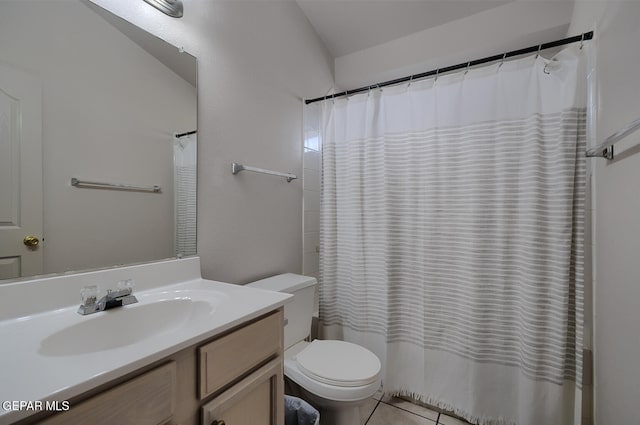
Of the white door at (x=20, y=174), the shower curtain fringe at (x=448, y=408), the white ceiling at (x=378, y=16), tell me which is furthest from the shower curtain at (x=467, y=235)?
the white door at (x=20, y=174)

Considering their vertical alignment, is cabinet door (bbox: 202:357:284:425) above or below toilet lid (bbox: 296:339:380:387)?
above

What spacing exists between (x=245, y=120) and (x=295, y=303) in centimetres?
103

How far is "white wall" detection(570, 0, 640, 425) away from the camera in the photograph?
2.71ft

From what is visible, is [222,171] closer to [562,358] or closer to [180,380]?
[180,380]

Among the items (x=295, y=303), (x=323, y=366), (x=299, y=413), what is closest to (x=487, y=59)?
(x=295, y=303)

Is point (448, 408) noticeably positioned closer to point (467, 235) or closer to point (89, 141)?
point (467, 235)

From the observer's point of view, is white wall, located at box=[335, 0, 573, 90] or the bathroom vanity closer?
the bathroom vanity

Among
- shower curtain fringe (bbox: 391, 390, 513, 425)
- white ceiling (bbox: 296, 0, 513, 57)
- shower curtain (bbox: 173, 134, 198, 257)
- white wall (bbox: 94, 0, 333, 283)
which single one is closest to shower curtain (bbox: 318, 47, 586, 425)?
shower curtain fringe (bbox: 391, 390, 513, 425)

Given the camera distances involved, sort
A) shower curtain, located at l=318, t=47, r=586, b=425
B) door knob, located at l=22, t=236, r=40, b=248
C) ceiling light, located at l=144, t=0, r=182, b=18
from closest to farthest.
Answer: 1. door knob, located at l=22, t=236, r=40, b=248
2. ceiling light, located at l=144, t=0, r=182, b=18
3. shower curtain, located at l=318, t=47, r=586, b=425

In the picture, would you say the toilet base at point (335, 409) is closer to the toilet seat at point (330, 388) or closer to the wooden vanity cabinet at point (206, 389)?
the toilet seat at point (330, 388)

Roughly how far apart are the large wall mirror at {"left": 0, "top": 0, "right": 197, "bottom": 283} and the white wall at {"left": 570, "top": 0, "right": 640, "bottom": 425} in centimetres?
159

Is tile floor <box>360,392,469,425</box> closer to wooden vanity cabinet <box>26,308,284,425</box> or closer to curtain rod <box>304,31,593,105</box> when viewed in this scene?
wooden vanity cabinet <box>26,308,284,425</box>

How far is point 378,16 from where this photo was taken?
1.93 meters

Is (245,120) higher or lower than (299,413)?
higher
